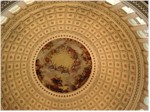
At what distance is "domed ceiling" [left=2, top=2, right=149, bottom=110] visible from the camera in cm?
2397

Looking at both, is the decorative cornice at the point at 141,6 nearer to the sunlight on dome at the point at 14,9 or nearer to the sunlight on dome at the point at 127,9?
the sunlight on dome at the point at 127,9

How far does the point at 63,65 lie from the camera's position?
2780 cm

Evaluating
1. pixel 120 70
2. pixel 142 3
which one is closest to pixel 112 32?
pixel 120 70

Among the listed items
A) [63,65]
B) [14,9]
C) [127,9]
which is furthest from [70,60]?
[127,9]

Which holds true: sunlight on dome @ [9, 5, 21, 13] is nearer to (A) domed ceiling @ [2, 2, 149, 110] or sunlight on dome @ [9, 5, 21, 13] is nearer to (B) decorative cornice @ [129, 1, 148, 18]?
(A) domed ceiling @ [2, 2, 149, 110]

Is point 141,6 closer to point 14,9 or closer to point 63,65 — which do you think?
point 14,9

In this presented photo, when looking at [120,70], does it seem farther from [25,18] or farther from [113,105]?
[25,18]

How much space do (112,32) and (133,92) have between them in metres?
4.73

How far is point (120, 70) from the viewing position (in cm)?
2617

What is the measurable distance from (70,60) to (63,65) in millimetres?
724

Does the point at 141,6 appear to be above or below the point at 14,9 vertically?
below

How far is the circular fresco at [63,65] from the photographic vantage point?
2708cm

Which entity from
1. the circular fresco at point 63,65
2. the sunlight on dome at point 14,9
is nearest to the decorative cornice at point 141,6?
the sunlight on dome at point 14,9

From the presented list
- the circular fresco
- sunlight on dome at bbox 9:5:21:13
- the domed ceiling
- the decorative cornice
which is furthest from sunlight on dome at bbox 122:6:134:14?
the circular fresco
